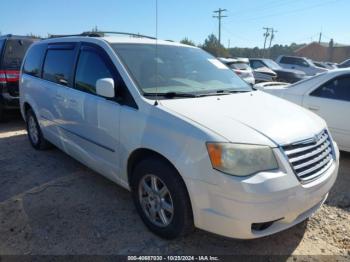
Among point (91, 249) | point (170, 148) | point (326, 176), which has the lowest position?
point (91, 249)

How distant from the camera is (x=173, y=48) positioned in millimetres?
4047

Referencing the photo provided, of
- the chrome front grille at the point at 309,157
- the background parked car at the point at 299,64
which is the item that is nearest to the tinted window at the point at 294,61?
the background parked car at the point at 299,64

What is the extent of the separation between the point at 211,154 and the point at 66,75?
102 inches

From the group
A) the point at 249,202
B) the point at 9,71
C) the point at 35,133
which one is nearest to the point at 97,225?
the point at 249,202

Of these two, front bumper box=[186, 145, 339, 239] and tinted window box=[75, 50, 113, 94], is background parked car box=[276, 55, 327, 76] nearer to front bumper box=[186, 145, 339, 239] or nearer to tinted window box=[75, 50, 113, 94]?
tinted window box=[75, 50, 113, 94]

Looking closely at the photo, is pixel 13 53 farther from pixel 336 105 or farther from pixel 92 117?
pixel 336 105

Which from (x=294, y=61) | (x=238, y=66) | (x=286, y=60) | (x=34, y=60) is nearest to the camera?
(x=34, y=60)

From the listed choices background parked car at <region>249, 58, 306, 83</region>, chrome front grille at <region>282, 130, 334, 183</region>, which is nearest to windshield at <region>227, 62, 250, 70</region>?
background parked car at <region>249, 58, 306, 83</region>

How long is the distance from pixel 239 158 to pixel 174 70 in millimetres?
1540

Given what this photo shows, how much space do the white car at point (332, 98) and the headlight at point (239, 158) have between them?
10.2 feet

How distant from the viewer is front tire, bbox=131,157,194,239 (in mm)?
2695

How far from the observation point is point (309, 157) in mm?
2713

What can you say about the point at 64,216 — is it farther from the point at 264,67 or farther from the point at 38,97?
the point at 264,67

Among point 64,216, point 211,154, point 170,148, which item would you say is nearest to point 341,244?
point 211,154
